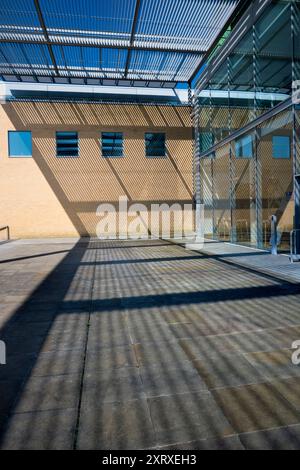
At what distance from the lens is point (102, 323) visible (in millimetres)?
4535

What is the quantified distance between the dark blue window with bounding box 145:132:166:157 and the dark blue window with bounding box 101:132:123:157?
154 centimetres

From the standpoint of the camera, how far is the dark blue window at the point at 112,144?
1936 cm

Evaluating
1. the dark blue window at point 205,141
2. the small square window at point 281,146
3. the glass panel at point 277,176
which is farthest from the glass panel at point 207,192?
the small square window at point 281,146

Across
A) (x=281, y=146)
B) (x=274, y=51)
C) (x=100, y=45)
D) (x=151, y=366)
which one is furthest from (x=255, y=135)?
(x=151, y=366)

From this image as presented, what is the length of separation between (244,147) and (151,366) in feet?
36.4

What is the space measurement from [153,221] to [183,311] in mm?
14761

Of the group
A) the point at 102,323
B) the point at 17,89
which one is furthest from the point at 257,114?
the point at 17,89

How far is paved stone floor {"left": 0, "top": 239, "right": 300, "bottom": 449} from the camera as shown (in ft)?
7.38

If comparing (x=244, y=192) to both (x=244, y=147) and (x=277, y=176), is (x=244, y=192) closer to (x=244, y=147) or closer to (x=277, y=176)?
(x=244, y=147)

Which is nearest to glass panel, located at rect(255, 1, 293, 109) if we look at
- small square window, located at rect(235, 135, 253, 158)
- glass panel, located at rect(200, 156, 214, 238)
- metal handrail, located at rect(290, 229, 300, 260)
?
small square window, located at rect(235, 135, 253, 158)

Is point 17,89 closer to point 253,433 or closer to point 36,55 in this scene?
point 36,55

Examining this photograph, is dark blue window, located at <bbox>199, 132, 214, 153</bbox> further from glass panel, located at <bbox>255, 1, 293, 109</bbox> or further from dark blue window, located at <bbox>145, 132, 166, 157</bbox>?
glass panel, located at <bbox>255, 1, 293, 109</bbox>

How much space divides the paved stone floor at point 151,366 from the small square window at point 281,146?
7.73 metres

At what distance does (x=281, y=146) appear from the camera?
13.3m
